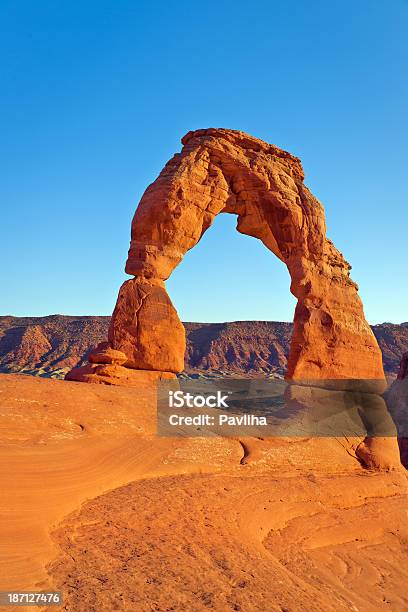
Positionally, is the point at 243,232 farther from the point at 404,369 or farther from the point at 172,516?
the point at 404,369

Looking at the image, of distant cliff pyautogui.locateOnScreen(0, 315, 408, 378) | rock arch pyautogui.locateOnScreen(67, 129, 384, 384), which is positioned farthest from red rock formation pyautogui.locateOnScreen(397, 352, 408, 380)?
distant cliff pyautogui.locateOnScreen(0, 315, 408, 378)

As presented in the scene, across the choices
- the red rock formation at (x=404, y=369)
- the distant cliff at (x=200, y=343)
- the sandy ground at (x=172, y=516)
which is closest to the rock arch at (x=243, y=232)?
the sandy ground at (x=172, y=516)

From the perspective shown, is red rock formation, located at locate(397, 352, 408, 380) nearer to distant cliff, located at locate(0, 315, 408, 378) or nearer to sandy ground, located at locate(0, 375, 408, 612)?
sandy ground, located at locate(0, 375, 408, 612)

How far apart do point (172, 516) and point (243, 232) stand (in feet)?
36.1

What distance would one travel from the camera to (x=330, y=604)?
4898 millimetres

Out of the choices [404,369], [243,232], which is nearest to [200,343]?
[404,369]

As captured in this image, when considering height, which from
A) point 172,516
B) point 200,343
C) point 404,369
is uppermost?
point 200,343

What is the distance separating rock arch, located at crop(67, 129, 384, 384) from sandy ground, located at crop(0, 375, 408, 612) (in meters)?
1.83

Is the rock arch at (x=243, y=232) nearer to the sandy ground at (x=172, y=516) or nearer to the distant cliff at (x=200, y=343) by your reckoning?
the sandy ground at (x=172, y=516)

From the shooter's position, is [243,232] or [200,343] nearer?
[243,232]

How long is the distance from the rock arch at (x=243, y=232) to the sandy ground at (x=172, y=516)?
1830 mm

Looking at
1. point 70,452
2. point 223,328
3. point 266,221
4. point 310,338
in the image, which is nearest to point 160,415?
point 70,452

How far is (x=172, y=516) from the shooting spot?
20.2 feet

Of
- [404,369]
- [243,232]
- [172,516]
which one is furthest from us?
[404,369]
